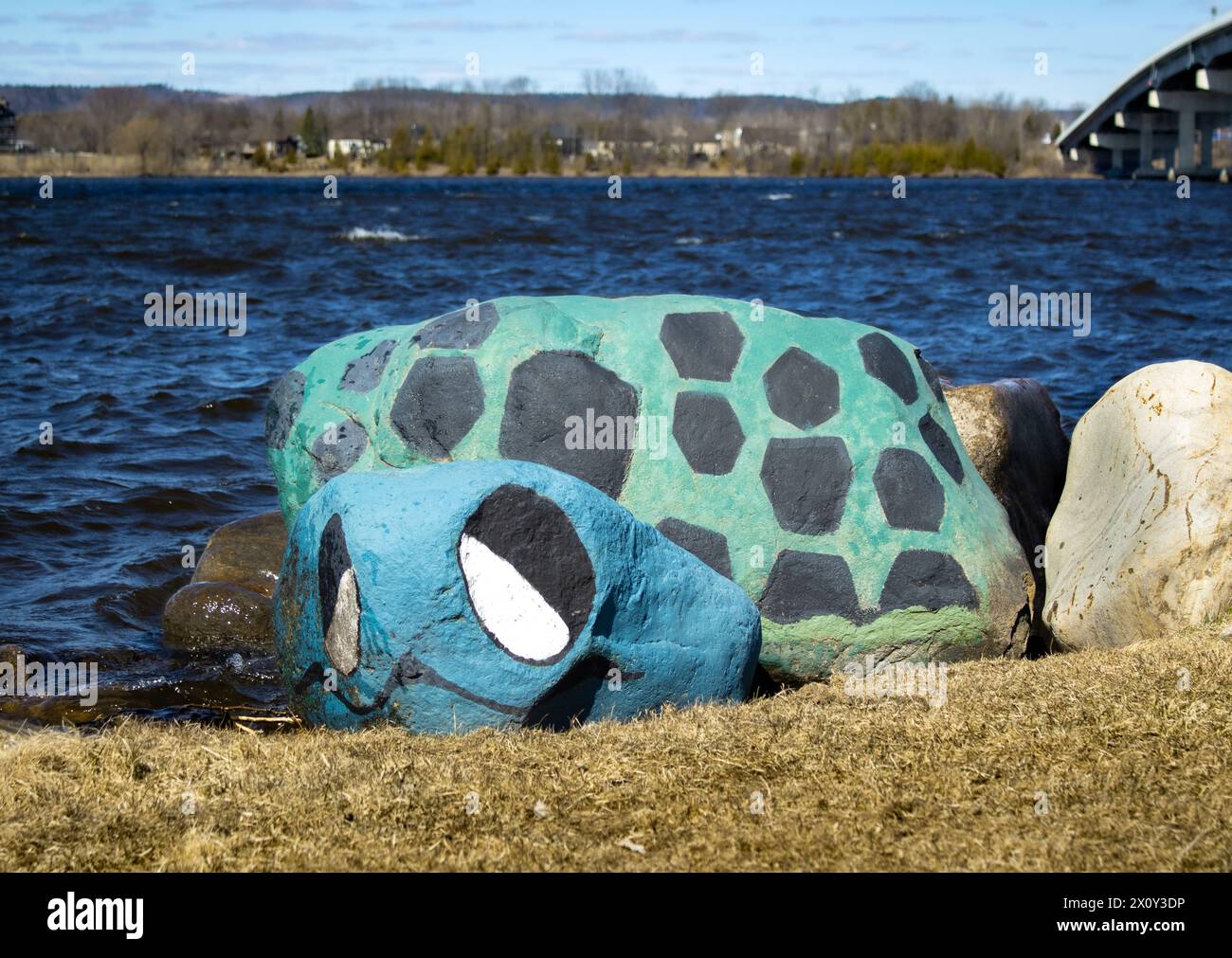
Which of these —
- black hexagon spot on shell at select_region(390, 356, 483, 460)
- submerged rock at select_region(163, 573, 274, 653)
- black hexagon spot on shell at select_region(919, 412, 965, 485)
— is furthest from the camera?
submerged rock at select_region(163, 573, 274, 653)

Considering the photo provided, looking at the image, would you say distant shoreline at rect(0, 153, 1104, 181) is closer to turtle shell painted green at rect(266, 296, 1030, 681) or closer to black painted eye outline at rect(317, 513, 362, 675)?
turtle shell painted green at rect(266, 296, 1030, 681)

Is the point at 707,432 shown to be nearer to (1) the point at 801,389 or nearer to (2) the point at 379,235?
(1) the point at 801,389

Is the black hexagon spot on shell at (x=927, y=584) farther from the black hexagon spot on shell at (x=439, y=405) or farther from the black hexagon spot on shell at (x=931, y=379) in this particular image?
the black hexagon spot on shell at (x=439, y=405)

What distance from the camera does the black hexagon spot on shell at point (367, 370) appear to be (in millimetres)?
5902

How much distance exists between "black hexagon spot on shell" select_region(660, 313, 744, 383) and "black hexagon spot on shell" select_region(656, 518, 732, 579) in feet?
2.20

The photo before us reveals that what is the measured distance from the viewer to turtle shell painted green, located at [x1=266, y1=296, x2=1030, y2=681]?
546 centimetres

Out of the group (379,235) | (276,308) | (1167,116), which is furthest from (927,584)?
(1167,116)

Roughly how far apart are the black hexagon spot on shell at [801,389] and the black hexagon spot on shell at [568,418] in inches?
25.4

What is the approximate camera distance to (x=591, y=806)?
12.2ft

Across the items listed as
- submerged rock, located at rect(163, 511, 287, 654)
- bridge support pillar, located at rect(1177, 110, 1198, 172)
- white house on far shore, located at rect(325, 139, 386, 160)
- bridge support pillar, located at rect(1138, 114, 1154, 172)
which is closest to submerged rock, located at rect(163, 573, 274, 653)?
submerged rock, located at rect(163, 511, 287, 654)

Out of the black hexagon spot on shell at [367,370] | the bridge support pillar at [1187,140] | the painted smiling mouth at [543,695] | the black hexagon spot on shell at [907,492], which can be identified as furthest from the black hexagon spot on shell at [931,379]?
the bridge support pillar at [1187,140]

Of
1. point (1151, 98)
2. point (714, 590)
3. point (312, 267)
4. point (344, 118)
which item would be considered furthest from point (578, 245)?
point (344, 118)

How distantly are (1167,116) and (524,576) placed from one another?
82855 millimetres

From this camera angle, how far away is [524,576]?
4.52 m
